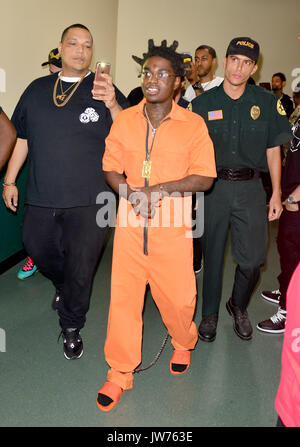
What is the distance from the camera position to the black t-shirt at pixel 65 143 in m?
2.14

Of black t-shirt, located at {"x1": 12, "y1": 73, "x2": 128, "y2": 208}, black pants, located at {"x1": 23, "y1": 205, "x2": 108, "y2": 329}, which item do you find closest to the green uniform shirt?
black t-shirt, located at {"x1": 12, "y1": 73, "x2": 128, "y2": 208}

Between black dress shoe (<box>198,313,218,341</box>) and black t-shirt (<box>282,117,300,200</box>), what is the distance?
93 cm

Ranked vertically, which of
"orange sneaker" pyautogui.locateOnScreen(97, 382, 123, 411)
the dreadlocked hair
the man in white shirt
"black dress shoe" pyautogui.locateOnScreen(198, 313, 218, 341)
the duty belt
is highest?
the man in white shirt

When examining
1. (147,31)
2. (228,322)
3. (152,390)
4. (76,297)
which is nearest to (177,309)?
(152,390)

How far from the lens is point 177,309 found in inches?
76.8

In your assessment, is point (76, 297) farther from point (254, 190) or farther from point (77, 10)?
point (77, 10)

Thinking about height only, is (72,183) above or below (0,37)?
below

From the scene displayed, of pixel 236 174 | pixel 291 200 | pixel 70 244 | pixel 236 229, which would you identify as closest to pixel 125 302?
pixel 70 244

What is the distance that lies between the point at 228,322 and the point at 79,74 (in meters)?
1.96

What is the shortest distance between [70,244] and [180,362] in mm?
910

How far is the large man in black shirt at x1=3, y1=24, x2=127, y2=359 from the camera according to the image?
2141 mm

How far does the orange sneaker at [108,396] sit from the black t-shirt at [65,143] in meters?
0.97
